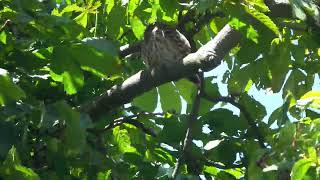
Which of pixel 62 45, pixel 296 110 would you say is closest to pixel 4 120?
pixel 62 45

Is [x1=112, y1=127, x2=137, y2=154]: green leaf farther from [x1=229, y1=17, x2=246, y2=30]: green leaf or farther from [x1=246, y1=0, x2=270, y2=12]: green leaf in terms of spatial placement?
[x1=246, y1=0, x2=270, y2=12]: green leaf

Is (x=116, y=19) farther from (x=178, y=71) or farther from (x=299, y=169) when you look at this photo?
(x=299, y=169)

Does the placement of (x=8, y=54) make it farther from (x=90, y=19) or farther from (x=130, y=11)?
(x=90, y=19)

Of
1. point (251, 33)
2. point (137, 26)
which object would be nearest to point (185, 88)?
point (137, 26)

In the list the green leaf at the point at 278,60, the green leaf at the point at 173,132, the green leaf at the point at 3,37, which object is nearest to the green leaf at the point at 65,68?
the green leaf at the point at 3,37

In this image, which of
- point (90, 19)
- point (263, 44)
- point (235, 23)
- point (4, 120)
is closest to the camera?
point (4, 120)

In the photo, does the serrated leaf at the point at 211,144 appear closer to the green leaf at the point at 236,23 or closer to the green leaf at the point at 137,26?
the green leaf at the point at 236,23

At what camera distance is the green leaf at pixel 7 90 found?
152 centimetres

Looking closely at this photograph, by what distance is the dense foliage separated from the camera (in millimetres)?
1627

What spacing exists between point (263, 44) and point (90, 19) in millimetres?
790

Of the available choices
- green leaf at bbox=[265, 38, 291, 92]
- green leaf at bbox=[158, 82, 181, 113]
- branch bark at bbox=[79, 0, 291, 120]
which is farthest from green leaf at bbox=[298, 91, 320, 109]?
green leaf at bbox=[158, 82, 181, 113]

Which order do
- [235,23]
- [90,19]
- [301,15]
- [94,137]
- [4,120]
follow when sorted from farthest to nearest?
→ [90,19], [94,137], [235,23], [301,15], [4,120]

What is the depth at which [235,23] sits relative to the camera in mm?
1891

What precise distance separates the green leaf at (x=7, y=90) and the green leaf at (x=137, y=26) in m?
0.93
